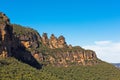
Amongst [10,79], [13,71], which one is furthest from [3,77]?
[13,71]

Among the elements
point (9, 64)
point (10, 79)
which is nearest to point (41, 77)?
point (9, 64)

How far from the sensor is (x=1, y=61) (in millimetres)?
194625

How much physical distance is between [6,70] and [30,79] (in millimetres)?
11100

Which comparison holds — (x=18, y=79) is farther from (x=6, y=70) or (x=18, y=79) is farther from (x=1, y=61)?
(x=1, y=61)

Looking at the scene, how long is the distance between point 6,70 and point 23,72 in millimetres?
11454

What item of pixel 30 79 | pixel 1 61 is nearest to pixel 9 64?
pixel 1 61

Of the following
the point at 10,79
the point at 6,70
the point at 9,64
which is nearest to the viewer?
the point at 10,79

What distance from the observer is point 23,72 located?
633 feet

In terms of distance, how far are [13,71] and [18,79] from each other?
453 inches

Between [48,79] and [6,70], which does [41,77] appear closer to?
[48,79]

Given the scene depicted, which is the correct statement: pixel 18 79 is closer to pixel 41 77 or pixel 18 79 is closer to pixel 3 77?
pixel 3 77

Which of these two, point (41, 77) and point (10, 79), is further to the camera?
point (41, 77)

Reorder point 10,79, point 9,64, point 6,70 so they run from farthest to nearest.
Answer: point 9,64 < point 6,70 < point 10,79

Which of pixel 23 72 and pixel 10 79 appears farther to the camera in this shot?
pixel 23 72
